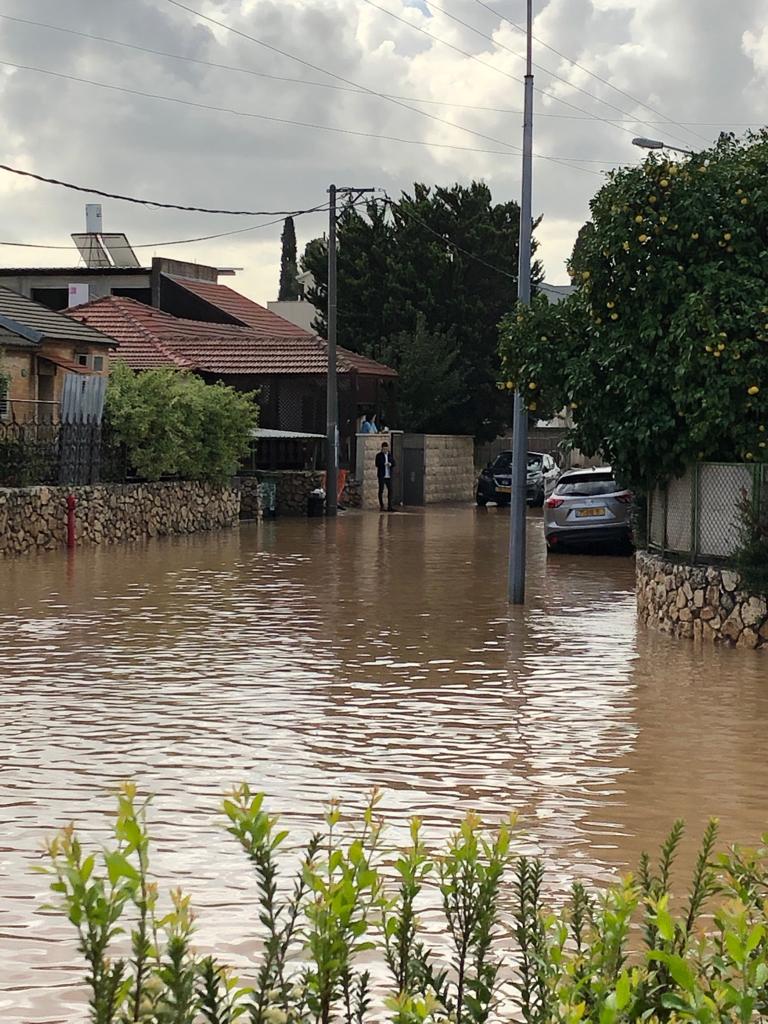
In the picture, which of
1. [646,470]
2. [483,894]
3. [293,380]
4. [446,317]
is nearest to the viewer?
[483,894]

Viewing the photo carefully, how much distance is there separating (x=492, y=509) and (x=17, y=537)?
21601 mm

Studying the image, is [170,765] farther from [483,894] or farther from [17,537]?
[17,537]

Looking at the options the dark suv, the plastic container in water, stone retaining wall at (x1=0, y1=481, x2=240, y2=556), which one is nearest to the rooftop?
stone retaining wall at (x1=0, y1=481, x2=240, y2=556)

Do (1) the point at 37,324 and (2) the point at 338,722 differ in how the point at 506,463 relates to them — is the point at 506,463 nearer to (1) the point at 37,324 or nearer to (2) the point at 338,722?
(1) the point at 37,324

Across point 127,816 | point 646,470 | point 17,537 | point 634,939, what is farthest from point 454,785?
point 17,537

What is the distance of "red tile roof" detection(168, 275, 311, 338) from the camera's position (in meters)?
58.7

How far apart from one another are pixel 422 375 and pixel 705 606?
130 feet

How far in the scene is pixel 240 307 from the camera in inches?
2389

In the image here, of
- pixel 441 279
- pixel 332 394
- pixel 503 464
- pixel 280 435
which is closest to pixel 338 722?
pixel 332 394

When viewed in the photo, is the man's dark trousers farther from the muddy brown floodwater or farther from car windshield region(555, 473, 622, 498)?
the muddy brown floodwater

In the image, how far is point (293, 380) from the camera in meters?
48.6

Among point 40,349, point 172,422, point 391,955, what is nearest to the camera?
point 391,955

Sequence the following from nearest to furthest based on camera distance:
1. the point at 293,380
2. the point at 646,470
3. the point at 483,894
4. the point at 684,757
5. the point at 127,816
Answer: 1. the point at 127,816
2. the point at 483,894
3. the point at 684,757
4. the point at 646,470
5. the point at 293,380

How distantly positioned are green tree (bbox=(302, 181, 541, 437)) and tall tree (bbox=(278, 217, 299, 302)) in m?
36.7
